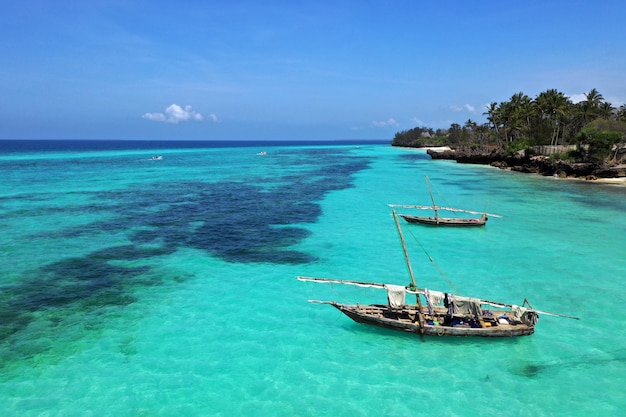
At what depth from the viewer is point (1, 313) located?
71.0 ft

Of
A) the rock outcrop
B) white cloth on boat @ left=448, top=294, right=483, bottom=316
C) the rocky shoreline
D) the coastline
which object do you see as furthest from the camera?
the rock outcrop

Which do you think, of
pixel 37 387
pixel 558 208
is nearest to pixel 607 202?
pixel 558 208

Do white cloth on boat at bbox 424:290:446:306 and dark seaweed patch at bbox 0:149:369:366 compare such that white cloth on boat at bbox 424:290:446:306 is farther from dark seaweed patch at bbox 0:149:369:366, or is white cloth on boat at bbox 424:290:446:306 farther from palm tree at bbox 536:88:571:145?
palm tree at bbox 536:88:571:145

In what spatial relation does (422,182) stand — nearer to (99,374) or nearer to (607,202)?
(607,202)

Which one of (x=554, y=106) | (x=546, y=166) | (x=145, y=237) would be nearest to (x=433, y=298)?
(x=145, y=237)

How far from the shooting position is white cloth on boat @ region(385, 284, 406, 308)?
19.1 metres

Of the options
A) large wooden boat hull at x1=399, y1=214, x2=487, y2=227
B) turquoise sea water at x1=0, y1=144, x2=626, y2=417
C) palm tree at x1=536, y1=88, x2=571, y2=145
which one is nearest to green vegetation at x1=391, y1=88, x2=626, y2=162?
palm tree at x1=536, y1=88, x2=571, y2=145

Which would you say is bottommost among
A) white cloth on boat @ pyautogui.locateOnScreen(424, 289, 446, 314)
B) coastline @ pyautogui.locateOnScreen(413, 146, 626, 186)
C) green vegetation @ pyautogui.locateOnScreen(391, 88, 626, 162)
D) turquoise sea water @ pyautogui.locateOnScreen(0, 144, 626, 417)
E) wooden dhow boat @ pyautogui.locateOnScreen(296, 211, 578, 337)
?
turquoise sea water @ pyautogui.locateOnScreen(0, 144, 626, 417)

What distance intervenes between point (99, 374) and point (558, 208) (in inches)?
2015

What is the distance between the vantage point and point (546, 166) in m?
82.8

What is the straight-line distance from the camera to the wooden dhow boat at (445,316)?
731 inches

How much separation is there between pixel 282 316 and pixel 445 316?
27.7 ft

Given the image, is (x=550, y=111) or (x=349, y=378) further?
(x=550, y=111)

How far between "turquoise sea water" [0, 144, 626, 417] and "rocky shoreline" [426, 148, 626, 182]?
32888 mm
